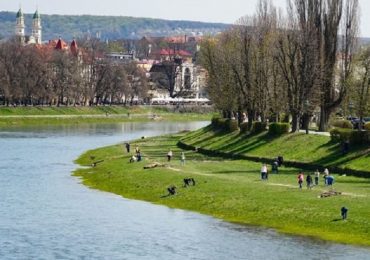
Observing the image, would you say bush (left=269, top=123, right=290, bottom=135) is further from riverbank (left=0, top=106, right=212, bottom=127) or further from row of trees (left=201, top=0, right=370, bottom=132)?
riverbank (left=0, top=106, right=212, bottom=127)

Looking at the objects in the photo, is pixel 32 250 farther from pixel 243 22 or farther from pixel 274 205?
pixel 243 22

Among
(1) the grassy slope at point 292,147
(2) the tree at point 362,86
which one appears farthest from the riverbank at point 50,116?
(2) the tree at point 362,86

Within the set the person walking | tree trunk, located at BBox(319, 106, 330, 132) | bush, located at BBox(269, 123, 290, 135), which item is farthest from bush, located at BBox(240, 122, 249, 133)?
the person walking

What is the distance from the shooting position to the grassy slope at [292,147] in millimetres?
74375

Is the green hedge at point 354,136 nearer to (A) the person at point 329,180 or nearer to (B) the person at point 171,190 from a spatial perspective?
(A) the person at point 329,180

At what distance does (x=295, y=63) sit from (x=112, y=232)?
47500 millimetres

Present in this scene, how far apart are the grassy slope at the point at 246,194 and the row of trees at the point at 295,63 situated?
13.1m

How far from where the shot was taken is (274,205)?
191 ft

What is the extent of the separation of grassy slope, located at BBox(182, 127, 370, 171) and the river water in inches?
680

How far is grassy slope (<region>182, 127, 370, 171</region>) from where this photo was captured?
244 feet

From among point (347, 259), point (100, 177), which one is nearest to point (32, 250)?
point (347, 259)

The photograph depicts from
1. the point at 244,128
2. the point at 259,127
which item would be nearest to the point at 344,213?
the point at 259,127

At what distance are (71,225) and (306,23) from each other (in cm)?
4623

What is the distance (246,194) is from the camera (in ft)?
205
